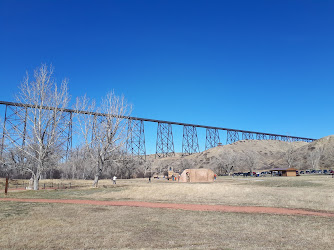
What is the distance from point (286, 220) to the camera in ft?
34.9

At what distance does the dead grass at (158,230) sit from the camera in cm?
701

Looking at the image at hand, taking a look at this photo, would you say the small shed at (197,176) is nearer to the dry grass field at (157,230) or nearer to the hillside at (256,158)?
the hillside at (256,158)

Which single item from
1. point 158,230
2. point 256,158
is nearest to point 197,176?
point 158,230

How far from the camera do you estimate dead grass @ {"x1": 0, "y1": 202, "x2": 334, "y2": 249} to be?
7.01 m

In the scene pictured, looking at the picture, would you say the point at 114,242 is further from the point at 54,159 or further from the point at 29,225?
the point at 54,159

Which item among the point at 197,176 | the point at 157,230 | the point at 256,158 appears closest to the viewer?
the point at 157,230

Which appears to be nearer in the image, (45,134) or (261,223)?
(261,223)

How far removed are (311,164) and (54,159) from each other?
6928 cm

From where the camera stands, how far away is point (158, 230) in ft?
28.8

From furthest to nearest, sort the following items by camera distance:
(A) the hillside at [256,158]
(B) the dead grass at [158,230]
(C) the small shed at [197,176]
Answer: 1. (A) the hillside at [256,158]
2. (C) the small shed at [197,176]
3. (B) the dead grass at [158,230]

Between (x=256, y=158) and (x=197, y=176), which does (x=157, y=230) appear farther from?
(x=256, y=158)

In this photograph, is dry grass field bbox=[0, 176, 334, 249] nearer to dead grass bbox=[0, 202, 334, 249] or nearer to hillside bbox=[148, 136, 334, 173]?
dead grass bbox=[0, 202, 334, 249]

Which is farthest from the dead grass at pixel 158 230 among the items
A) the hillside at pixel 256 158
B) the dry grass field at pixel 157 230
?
the hillside at pixel 256 158

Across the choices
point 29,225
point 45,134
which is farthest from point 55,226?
point 45,134
